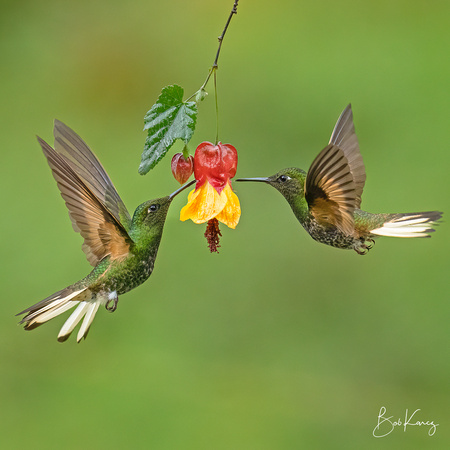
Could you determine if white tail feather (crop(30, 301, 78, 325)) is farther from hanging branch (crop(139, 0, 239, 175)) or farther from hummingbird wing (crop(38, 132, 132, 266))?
hanging branch (crop(139, 0, 239, 175))

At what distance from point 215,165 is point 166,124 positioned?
0.12 meters

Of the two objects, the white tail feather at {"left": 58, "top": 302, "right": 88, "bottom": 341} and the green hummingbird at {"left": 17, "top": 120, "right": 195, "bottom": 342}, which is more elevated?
the green hummingbird at {"left": 17, "top": 120, "right": 195, "bottom": 342}

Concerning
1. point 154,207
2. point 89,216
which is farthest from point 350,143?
point 89,216

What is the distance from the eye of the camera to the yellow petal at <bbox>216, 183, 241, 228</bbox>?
999 millimetres

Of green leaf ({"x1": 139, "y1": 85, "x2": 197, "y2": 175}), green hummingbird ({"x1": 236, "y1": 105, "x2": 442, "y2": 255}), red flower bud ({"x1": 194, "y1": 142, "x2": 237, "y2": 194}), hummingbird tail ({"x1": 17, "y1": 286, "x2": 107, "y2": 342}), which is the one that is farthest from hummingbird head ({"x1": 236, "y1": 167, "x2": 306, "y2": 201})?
hummingbird tail ({"x1": 17, "y1": 286, "x2": 107, "y2": 342})

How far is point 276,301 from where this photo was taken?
2.94 metres

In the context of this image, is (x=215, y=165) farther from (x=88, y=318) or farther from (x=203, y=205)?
(x=88, y=318)

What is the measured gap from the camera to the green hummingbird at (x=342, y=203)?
3.31ft

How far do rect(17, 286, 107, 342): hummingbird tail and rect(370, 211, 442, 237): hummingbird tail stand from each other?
1.67 feet

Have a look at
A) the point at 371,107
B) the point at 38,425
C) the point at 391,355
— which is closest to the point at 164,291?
the point at 38,425

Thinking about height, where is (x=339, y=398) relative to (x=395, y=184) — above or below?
below

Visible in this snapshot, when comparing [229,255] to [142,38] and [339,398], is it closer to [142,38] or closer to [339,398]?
[339,398]

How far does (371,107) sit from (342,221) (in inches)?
90.9
